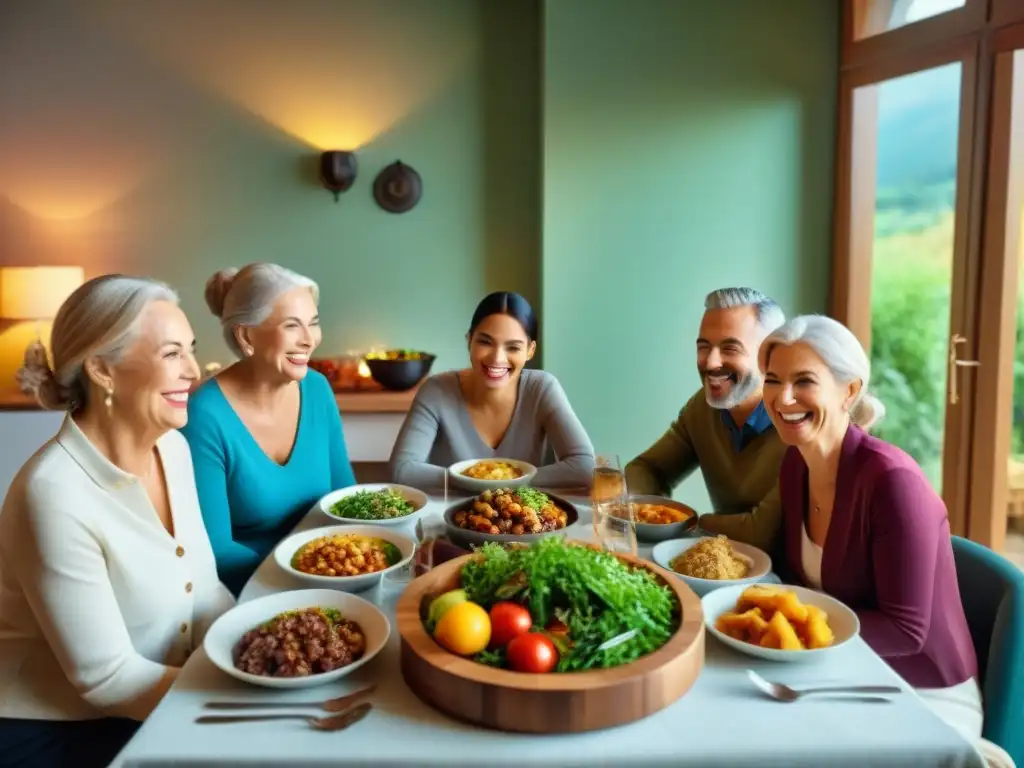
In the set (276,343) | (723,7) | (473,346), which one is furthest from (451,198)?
(276,343)

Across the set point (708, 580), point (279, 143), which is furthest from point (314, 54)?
point (708, 580)

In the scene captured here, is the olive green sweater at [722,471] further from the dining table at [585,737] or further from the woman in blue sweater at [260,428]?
the woman in blue sweater at [260,428]

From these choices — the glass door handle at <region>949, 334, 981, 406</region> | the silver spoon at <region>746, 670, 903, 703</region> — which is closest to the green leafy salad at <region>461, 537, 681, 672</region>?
the silver spoon at <region>746, 670, 903, 703</region>

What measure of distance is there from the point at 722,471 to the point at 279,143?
10.5 ft

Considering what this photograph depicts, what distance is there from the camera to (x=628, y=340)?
404 centimetres

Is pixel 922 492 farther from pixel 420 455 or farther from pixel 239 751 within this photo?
pixel 420 455

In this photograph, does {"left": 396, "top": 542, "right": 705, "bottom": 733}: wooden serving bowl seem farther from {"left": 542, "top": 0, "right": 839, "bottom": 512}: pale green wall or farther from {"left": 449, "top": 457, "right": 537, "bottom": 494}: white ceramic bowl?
{"left": 542, "top": 0, "right": 839, "bottom": 512}: pale green wall

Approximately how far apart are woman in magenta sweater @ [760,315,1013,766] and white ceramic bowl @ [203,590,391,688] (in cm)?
90

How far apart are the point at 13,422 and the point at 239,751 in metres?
3.47

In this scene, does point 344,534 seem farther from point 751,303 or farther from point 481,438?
point 751,303

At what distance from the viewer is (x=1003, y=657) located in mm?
1604

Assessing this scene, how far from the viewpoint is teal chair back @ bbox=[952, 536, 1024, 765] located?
62.7 inches

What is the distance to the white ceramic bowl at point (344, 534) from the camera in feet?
5.45

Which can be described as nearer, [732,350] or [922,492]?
[922,492]
